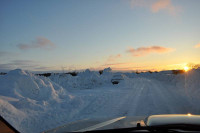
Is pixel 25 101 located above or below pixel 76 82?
above

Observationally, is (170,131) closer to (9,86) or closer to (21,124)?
(21,124)

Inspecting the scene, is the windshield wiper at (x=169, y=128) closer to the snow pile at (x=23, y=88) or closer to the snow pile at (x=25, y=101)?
the snow pile at (x=25, y=101)

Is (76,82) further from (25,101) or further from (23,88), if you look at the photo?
(25,101)

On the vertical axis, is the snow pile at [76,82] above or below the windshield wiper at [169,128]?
below

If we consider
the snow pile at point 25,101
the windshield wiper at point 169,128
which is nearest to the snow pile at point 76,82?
the snow pile at point 25,101

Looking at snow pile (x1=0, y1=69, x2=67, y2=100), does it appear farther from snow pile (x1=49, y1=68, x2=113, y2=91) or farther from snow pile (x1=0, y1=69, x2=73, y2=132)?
snow pile (x1=49, y1=68, x2=113, y2=91)

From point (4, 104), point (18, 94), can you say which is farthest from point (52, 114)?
point (18, 94)

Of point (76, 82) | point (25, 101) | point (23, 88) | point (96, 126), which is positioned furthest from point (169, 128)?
point (76, 82)

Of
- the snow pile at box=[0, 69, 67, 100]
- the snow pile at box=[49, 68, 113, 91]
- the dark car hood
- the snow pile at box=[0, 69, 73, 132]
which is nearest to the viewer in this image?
the dark car hood

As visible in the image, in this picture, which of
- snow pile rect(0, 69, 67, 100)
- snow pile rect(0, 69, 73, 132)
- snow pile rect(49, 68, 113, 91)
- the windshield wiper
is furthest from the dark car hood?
snow pile rect(49, 68, 113, 91)

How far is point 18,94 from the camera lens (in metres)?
9.84

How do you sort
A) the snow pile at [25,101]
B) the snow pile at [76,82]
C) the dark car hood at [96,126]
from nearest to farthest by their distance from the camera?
1. the dark car hood at [96,126]
2. the snow pile at [25,101]
3. the snow pile at [76,82]

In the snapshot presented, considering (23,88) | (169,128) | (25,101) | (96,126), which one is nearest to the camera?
(169,128)

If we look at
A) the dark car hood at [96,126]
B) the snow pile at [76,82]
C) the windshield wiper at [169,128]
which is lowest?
the snow pile at [76,82]
